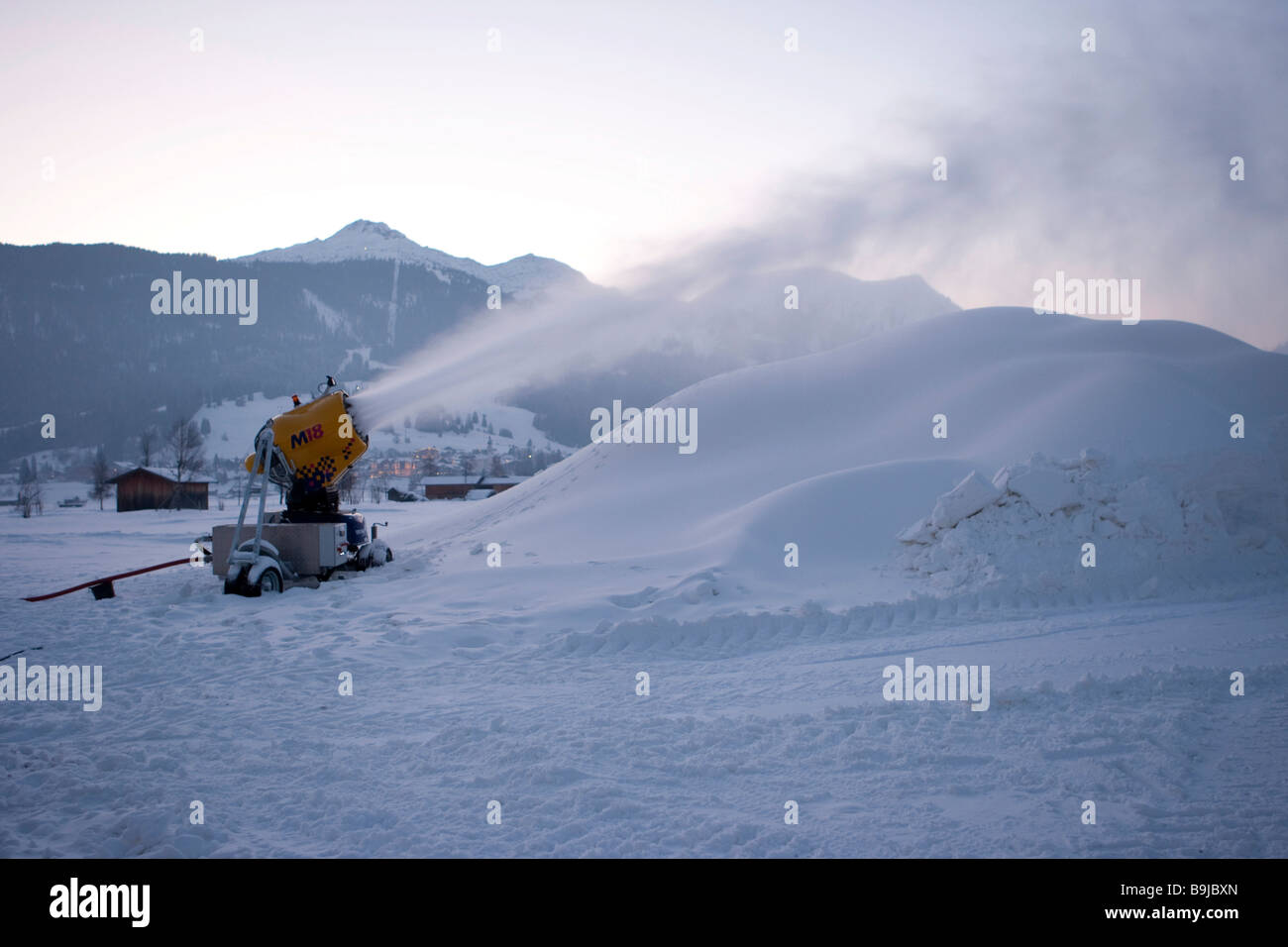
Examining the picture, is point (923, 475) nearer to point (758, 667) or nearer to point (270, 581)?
point (758, 667)

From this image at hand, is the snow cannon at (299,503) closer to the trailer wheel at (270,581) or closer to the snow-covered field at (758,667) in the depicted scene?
the trailer wheel at (270,581)

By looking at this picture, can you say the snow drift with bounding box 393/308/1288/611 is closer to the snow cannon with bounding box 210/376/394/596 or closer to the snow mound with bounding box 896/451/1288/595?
the snow mound with bounding box 896/451/1288/595

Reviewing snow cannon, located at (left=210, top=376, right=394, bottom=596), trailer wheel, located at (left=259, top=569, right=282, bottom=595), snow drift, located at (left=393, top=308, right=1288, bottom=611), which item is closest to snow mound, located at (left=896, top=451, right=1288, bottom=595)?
snow drift, located at (left=393, top=308, right=1288, bottom=611)

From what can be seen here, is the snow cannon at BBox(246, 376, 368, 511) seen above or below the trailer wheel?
above

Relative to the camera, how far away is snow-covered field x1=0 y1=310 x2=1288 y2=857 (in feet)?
14.4

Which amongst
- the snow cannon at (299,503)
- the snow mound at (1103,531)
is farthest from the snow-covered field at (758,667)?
the snow cannon at (299,503)

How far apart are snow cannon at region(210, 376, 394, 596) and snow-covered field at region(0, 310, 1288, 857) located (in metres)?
0.66

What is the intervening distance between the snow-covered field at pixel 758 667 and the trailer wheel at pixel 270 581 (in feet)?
1.62

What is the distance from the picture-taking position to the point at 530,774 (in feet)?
16.4

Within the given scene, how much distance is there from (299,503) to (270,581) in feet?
6.26

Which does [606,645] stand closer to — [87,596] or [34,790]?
[34,790]

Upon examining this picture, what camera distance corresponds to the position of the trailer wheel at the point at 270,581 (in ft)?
39.3

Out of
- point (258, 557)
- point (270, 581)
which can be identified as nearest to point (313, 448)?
point (258, 557)
